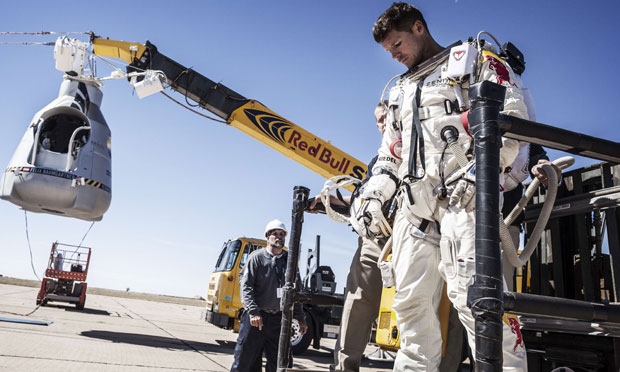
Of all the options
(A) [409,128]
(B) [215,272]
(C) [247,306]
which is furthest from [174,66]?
(A) [409,128]

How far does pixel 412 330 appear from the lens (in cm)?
216

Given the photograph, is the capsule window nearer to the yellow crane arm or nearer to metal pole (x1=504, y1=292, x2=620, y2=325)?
the yellow crane arm

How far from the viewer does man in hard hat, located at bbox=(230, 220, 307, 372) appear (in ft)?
15.1

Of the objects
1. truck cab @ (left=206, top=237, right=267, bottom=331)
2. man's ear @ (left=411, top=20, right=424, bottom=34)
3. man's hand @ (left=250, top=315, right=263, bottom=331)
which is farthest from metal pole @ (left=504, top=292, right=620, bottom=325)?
truck cab @ (left=206, top=237, right=267, bottom=331)

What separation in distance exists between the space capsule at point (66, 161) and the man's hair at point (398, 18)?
25.5ft

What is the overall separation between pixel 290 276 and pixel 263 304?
1.78 m

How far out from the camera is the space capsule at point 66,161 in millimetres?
8562

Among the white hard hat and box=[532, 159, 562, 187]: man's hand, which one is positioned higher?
the white hard hat

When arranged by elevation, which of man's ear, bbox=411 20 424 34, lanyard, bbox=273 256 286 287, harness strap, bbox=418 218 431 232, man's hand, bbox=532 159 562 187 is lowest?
lanyard, bbox=273 256 286 287

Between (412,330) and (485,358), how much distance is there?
86 centimetres

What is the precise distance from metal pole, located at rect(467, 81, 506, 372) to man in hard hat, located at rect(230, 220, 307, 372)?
3.01 metres

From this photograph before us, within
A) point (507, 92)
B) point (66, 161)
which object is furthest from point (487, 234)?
point (66, 161)

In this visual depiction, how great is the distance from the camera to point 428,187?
2.26m

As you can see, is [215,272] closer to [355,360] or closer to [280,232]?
[280,232]
